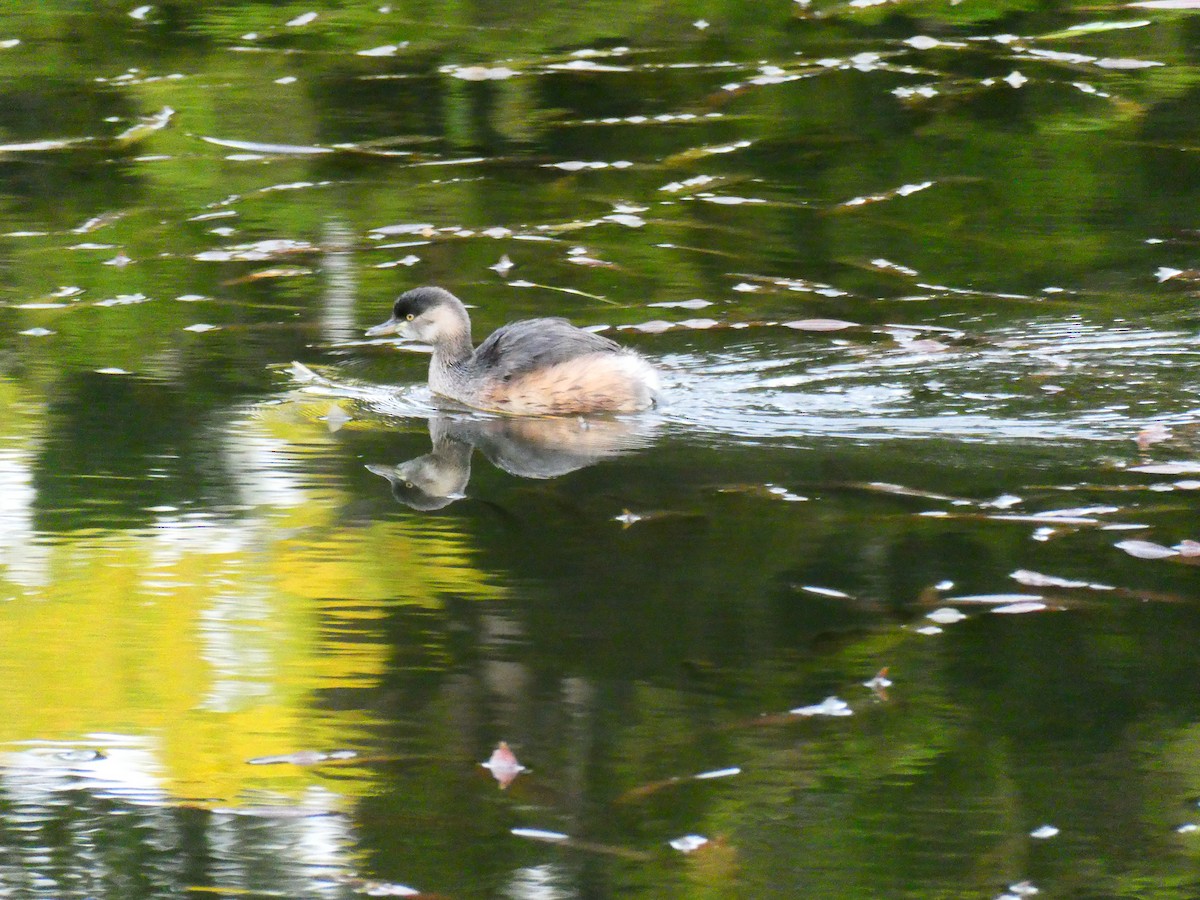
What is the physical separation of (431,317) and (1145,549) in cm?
399

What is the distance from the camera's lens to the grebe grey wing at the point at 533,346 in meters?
8.72

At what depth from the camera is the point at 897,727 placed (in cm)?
515

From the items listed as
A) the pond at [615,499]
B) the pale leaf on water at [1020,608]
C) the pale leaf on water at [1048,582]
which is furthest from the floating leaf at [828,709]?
the pale leaf on water at [1048,582]

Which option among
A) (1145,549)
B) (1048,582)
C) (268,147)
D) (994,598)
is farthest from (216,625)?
(268,147)

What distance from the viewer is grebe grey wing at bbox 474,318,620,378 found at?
28.6ft

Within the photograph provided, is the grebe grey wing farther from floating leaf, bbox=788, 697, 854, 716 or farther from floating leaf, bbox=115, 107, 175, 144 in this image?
floating leaf, bbox=115, 107, 175, 144

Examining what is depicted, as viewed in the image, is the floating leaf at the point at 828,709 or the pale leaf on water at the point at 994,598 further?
the pale leaf on water at the point at 994,598

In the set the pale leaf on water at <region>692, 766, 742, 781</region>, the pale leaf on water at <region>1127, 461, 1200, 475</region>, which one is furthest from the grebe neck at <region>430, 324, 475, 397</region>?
the pale leaf on water at <region>692, 766, 742, 781</region>

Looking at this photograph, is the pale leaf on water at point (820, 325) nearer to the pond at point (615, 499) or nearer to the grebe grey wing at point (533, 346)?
the pond at point (615, 499)

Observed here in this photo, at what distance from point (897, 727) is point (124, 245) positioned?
7.57m

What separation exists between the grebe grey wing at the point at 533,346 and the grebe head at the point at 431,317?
0.52ft

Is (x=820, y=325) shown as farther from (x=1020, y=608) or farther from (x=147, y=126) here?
(x=147, y=126)

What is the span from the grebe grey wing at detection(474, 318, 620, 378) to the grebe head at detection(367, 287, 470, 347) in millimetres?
158

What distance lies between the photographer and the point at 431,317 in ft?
30.7
